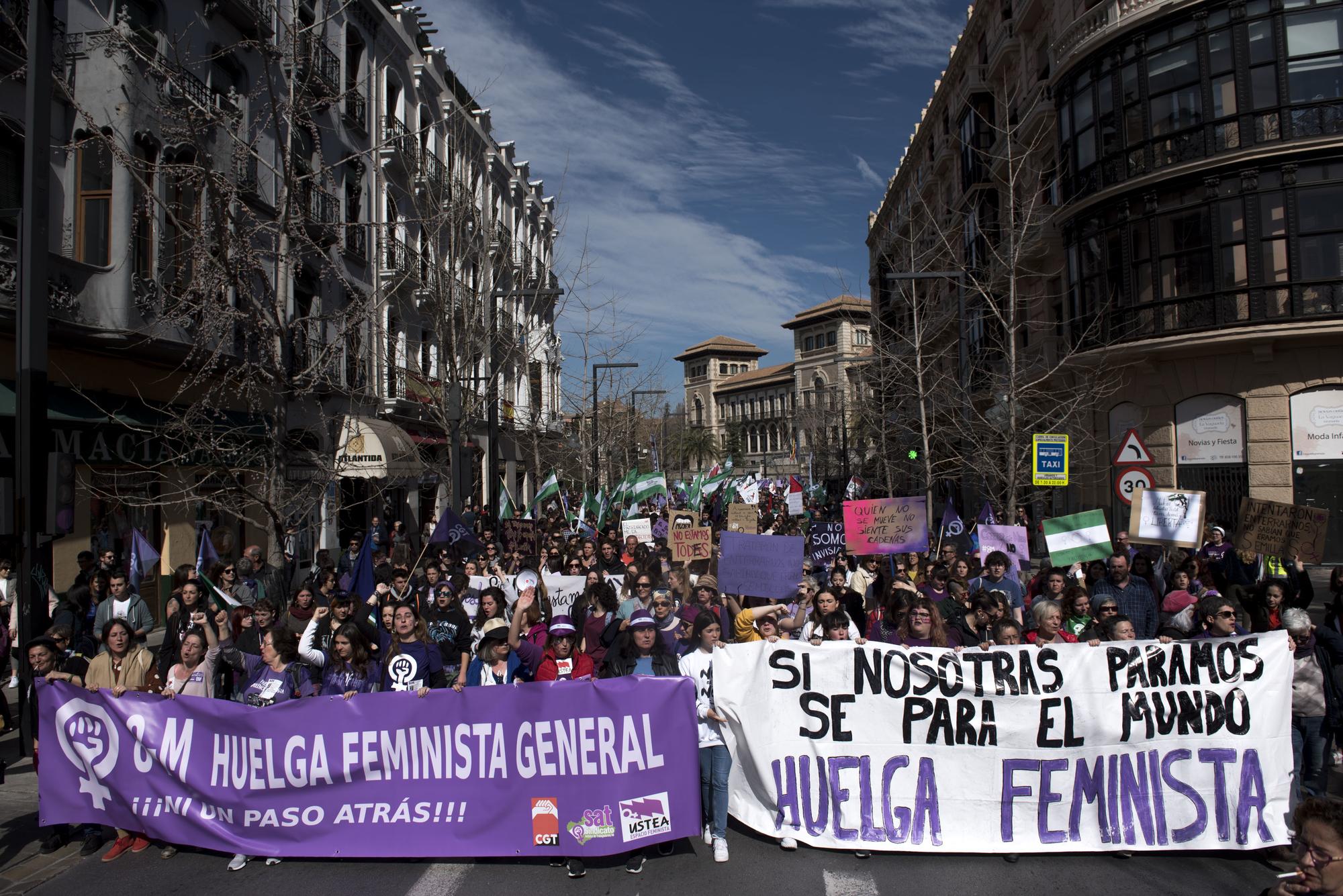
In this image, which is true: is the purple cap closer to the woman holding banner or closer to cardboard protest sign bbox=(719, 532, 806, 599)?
cardboard protest sign bbox=(719, 532, 806, 599)

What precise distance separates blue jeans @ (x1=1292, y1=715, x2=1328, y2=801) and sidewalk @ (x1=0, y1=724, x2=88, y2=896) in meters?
7.82

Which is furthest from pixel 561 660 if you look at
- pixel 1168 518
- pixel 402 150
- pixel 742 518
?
pixel 402 150

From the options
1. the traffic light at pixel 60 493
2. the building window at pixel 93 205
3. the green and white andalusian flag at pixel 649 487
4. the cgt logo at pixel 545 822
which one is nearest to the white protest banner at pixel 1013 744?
the cgt logo at pixel 545 822

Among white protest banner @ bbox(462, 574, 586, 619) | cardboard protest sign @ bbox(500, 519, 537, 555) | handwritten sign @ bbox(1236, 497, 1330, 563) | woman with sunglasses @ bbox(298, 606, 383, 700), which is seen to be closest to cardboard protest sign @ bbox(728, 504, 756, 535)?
cardboard protest sign @ bbox(500, 519, 537, 555)

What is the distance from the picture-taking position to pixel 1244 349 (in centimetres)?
2008

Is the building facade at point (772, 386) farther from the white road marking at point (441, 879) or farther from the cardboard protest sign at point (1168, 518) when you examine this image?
the white road marking at point (441, 879)

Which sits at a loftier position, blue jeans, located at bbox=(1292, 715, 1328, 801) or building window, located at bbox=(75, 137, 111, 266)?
building window, located at bbox=(75, 137, 111, 266)

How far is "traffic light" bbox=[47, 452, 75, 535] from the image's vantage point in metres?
7.35

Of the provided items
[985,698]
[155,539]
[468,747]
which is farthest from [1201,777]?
[155,539]

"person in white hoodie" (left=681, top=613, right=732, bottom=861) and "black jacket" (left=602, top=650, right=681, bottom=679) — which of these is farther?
"black jacket" (left=602, top=650, right=681, bottom=679)

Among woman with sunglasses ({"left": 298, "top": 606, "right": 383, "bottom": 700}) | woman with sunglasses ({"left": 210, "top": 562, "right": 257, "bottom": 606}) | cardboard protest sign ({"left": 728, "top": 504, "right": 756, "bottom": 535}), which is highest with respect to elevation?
cardboard protest sign ({"left": 728, "top": 504, "right": 756, "bottom": 535})

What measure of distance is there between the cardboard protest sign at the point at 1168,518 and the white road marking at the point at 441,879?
8.51 m

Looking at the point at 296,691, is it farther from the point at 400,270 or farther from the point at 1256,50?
the point at 1256,50

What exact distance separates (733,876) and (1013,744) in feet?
6.42
